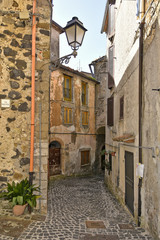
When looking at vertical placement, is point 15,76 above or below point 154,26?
below

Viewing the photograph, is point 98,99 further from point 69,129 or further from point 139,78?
point 139,78

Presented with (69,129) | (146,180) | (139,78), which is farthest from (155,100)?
(69,129)

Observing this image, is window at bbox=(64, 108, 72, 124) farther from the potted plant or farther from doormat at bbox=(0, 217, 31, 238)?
doormat at bbox=(0, 217, 31, 238)

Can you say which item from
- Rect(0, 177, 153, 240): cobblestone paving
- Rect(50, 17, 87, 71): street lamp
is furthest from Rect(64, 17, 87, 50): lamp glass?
Rect(0, 177, 153, 240): cobblestone paving

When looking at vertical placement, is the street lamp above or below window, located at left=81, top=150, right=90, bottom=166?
above

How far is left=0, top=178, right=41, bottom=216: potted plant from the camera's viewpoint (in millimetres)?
4785

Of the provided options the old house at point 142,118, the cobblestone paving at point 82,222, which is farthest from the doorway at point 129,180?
the cobblestone paving at point 82,222

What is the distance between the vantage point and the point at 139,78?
17.1ft

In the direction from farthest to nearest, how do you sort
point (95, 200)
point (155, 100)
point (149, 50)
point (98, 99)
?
point (98, 99) → point (95, 200) → point (149, 50) → point (155, 100)

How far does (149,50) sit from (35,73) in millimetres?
2973

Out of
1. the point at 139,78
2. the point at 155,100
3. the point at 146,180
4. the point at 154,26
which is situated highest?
the point at 154,26

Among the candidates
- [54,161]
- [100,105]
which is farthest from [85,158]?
[100,105]

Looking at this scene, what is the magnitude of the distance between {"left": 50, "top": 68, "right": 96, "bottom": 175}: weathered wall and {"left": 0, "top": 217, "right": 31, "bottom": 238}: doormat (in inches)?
320

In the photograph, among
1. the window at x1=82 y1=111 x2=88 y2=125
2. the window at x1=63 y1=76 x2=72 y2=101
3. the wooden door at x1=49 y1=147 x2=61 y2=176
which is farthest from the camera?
the window at x1=82 y1=111 x2=88 y2=125
